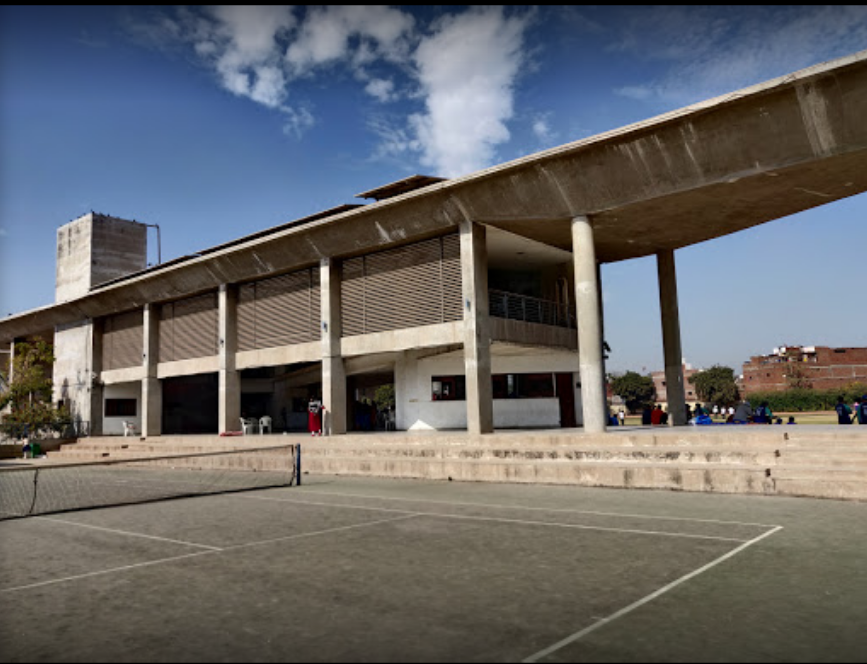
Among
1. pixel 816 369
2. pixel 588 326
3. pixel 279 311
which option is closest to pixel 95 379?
pixel 279 311

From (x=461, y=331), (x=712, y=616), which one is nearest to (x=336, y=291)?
(x=461, y=331)

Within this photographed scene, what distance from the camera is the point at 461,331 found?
75.6ft

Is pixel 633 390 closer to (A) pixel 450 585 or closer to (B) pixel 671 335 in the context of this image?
(B) pixel 671 335

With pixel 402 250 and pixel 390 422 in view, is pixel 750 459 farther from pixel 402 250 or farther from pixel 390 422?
pixel 390 422

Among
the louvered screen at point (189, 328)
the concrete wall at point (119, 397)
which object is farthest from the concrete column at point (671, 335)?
the concrete wall at point (119, 397)

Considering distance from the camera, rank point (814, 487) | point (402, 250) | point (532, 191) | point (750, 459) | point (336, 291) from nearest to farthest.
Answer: point (814, 487) < point (750, 459) < point (532, 191) < point (402, 250) < point (336, 291)

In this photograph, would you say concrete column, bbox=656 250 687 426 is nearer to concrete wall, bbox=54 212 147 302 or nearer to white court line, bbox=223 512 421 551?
white court line, bbox=223 512 421 551

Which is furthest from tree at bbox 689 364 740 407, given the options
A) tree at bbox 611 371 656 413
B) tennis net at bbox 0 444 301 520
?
tennis net at bbox 0 444 301 520

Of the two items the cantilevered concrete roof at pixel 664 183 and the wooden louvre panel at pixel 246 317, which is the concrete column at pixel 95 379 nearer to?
the wooden louvre panel at pixel 246 317

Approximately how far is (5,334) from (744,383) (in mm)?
114159

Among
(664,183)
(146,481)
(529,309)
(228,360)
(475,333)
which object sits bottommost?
(146,481)

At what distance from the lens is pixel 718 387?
102188 mm

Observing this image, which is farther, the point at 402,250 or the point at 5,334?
the point at 5,334

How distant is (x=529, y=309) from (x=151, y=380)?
22.5 meters
